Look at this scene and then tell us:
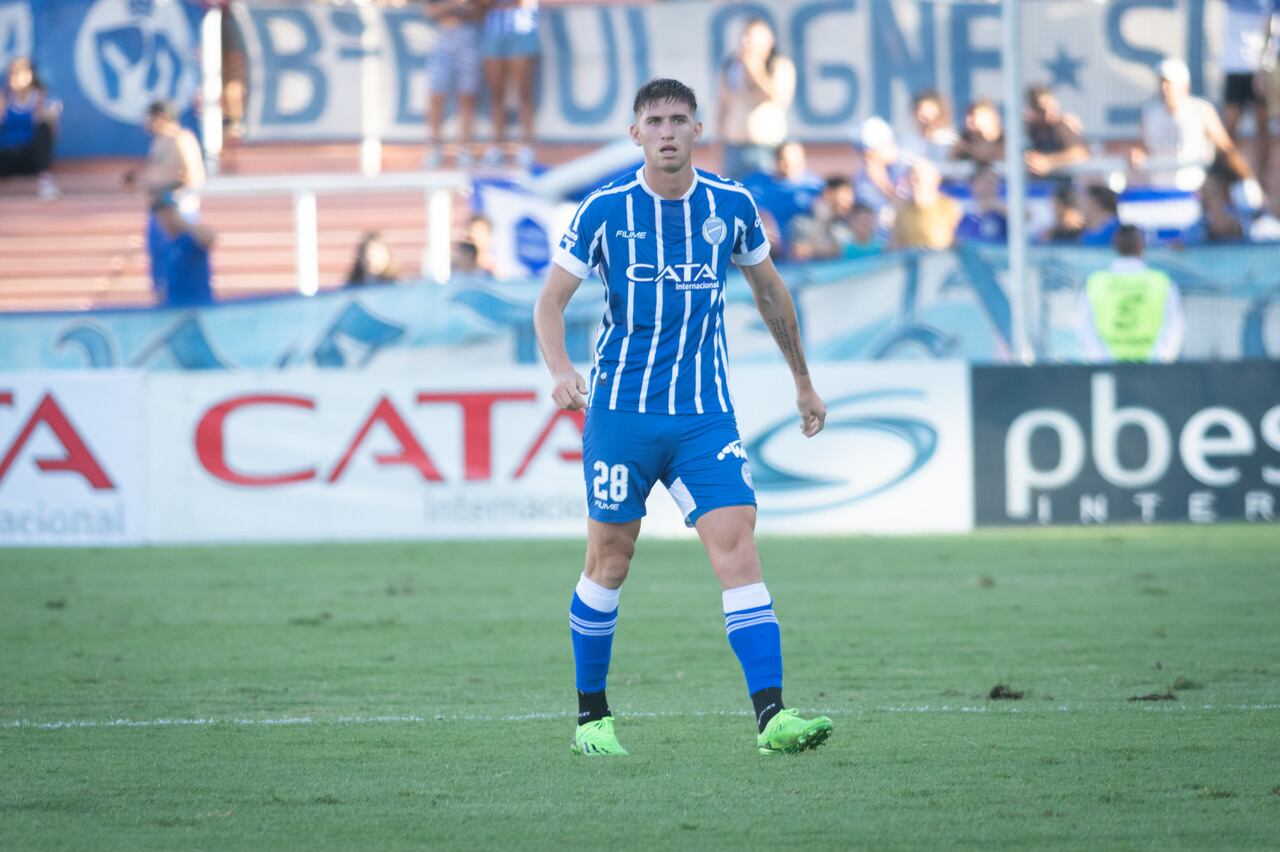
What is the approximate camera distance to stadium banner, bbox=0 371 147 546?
1479 centimetres

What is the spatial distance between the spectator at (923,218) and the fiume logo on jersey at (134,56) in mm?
8189

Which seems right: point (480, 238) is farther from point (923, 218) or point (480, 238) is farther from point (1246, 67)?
point (1246, 67)

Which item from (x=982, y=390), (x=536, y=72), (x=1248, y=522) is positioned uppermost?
(x=536, y=72)

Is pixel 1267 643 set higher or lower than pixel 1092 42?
lower

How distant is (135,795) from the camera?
5.73 m

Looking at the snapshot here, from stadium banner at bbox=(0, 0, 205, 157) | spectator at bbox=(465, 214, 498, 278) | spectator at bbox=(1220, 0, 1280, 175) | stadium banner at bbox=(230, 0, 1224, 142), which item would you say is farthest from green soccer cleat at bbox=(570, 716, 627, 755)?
stadium banner at bbox=(0, 0, 205, 157)

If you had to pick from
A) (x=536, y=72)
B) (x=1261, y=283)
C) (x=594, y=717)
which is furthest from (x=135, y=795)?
(x=536, y=72)

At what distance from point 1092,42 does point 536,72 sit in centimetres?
570

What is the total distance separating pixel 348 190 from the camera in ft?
65.3

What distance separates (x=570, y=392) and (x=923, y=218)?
11506 mm

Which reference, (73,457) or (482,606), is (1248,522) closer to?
(482,606)

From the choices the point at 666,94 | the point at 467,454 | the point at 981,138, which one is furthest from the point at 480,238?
the point at 666,94

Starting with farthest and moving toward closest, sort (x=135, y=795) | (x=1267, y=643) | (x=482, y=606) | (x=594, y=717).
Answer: (x=482, y=606), (x=1267, y=643), (x=594, y=717), (x=135, y=795)

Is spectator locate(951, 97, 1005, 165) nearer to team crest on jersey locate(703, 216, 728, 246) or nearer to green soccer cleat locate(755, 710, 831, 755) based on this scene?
team crest on jersey locate(703, 216, 728, 246)
